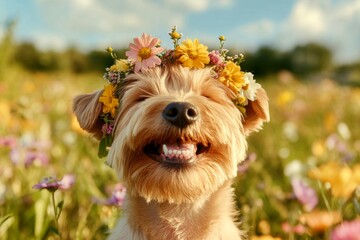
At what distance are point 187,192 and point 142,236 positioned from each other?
434 millimetres

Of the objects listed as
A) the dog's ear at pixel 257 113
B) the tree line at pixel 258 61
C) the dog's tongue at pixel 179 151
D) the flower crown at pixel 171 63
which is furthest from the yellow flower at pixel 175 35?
the tree line at pixel 258 61

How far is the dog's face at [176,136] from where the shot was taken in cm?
277

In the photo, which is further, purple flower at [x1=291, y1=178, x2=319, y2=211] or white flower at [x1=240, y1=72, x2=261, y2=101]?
purple flower at [x1=291, y1=178, x2=319, y2=211]

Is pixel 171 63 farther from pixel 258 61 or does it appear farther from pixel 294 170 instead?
pixel 258 61

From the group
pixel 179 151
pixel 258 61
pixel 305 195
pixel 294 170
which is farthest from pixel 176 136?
pixel 258 61

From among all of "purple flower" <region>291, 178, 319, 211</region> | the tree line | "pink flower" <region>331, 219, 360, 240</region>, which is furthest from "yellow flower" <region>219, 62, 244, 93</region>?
the tree line

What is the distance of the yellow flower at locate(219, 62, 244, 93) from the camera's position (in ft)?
10.3

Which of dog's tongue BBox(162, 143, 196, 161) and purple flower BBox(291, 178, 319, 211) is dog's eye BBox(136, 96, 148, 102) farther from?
purple flower BBox(291, 178, 319, 211)

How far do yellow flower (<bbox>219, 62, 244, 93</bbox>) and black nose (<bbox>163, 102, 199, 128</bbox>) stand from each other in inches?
18.4

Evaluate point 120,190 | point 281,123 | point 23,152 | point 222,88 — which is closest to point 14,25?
point 281,123

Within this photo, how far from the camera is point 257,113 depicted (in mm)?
3309

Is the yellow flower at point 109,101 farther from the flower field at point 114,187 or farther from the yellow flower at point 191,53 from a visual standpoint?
the flower field at point 114,187

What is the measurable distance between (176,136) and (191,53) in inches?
22.9

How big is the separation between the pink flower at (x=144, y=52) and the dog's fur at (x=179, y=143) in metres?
0.05
